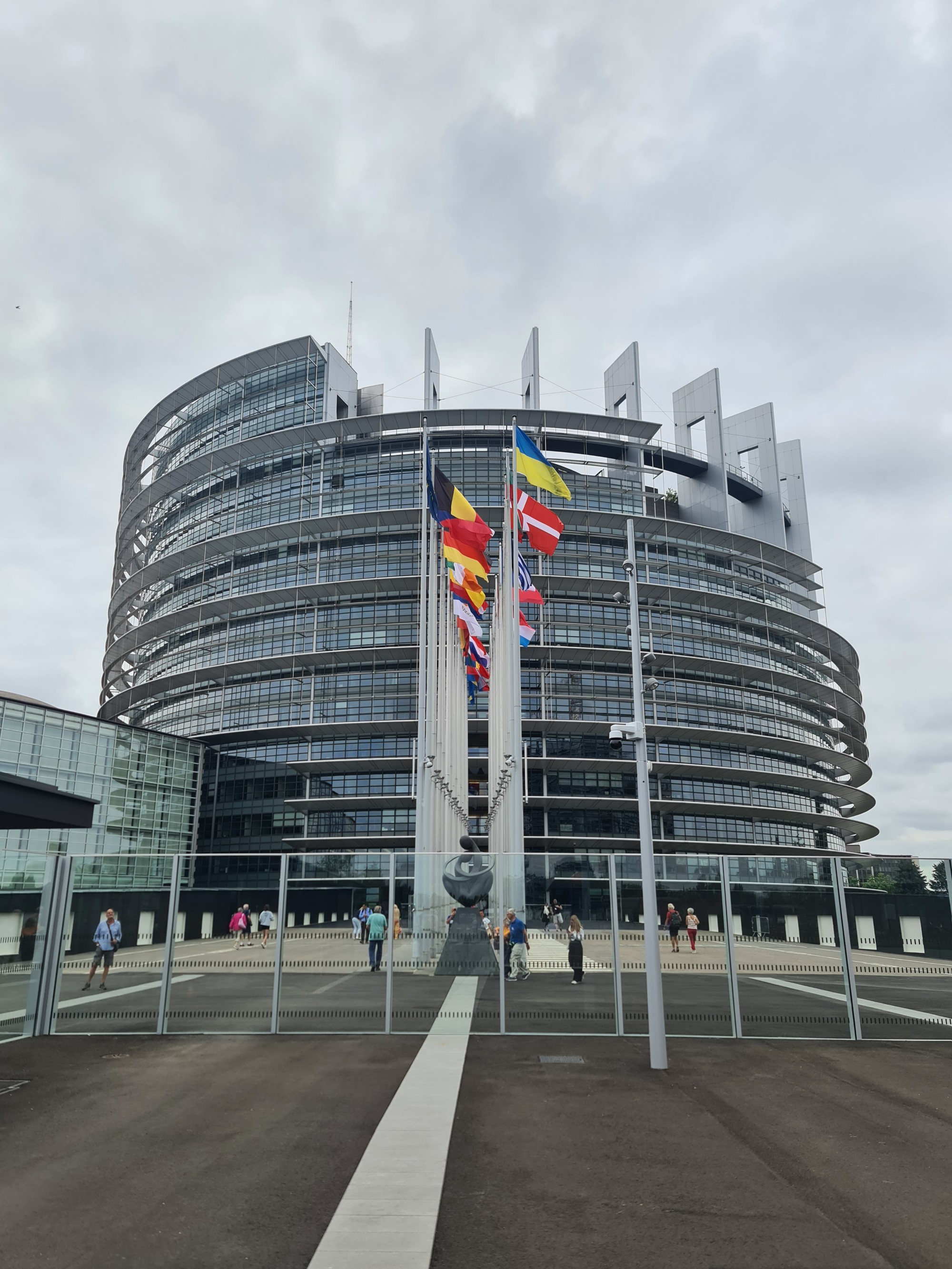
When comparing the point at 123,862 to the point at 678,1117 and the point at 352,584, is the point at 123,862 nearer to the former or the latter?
the point at 678,1117

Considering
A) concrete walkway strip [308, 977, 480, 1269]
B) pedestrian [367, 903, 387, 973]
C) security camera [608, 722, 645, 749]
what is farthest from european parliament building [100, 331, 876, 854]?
concrete walkway strip [308, 977, 480, 1269]

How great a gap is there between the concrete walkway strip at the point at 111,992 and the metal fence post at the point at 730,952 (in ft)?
31.8

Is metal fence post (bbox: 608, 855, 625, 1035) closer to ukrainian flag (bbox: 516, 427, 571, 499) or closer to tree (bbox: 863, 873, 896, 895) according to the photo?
tree (bbox: 863, 873, 896, 895)

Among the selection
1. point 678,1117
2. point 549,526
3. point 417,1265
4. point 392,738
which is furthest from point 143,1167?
point 392,738

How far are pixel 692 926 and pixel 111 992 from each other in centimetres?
1075

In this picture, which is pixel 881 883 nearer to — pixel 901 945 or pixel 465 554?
pixel 901 945

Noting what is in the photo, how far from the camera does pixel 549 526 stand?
24688mm

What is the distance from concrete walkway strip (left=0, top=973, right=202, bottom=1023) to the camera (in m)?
15.1

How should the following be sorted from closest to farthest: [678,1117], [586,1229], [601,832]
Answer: [586,1229] → [678,1117] → [601,832]

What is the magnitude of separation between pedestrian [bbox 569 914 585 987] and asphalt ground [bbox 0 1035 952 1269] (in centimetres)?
226

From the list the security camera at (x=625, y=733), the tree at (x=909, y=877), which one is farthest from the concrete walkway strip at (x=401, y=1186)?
the tree at (x=909, y=877)

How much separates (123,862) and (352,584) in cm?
5072

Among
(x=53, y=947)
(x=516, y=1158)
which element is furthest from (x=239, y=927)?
(x=516, y=1158)

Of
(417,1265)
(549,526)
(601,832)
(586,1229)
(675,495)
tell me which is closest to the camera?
(417,1265)
